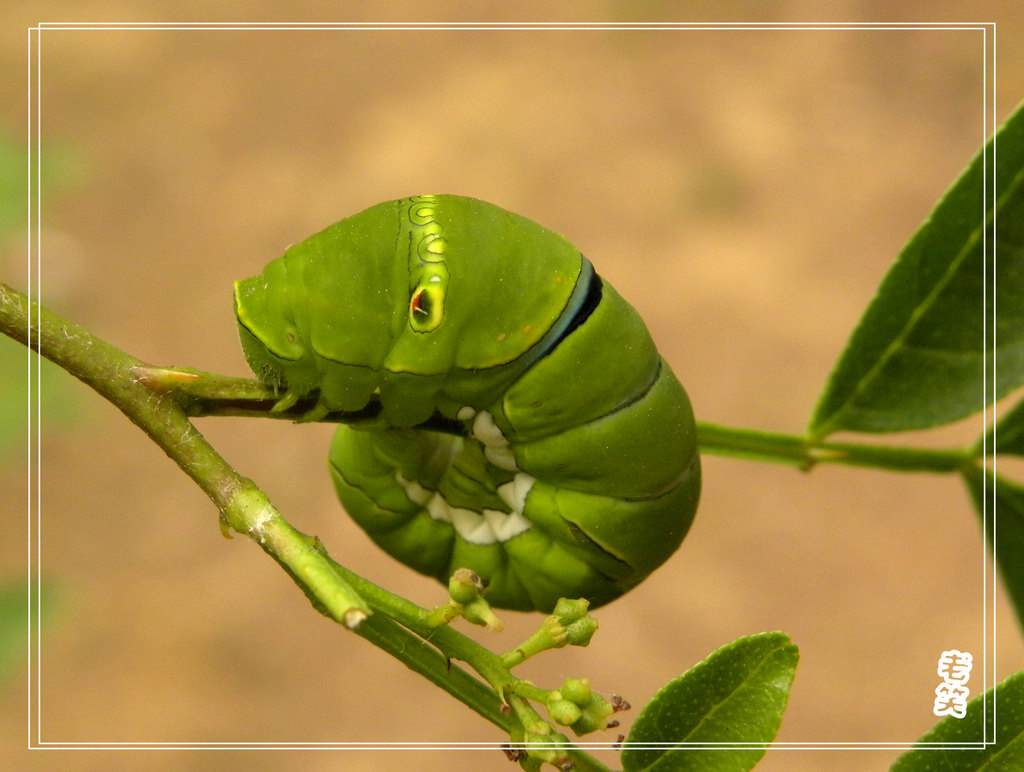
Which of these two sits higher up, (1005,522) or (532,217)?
(532,217)

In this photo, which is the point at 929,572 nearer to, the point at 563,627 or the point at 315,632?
the point at 315,632

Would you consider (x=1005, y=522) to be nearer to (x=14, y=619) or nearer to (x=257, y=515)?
(x=257, y=515)

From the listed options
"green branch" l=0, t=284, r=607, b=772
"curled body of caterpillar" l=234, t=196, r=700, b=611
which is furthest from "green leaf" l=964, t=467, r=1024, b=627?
"green branch" l=0, t=284, r=607, b=772

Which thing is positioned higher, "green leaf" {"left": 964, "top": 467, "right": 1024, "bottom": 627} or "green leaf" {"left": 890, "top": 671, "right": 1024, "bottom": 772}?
"green leaf" {"left": 964, "top": 467, "right": 1024, "bottom": 627}

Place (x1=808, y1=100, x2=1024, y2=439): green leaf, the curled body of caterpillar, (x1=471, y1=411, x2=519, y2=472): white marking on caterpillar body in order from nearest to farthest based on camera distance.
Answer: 1. the curled body of caterpillar
2. (x1=471, y1=411, x2=519, y2=472): white marking on caterpillar body
3. (x1=808, y1=100, x2=1024, y2=439): green leaf

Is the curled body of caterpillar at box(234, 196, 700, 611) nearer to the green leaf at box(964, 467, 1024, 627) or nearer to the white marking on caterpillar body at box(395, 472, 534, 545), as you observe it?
the white marking on caterpillar body at box(395, 472, 534, 545)

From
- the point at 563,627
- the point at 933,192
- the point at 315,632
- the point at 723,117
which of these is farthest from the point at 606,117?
the point at 563,627

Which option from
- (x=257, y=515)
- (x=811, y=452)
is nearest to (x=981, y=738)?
(x=811, y=452)
